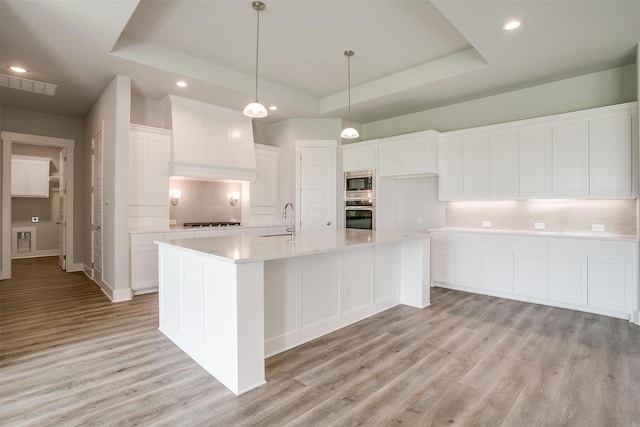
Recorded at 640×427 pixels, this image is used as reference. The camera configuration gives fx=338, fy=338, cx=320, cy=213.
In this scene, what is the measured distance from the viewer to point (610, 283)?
3725 mm

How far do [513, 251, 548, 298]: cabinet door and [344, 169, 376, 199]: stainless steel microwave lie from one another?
249 centimetres

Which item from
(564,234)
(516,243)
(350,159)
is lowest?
(516,243)

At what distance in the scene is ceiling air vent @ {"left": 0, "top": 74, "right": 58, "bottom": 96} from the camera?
4.33m

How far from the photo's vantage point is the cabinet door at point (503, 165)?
4582mm

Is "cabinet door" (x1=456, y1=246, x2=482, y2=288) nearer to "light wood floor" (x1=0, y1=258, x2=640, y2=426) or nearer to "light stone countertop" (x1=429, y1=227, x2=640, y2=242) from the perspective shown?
"light stone countertop" (x1=429, y1=227, x2=640, y2=242)

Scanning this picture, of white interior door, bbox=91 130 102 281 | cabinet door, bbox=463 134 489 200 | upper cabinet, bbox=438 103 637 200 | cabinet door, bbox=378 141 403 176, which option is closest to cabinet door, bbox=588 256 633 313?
upper cabinet, bbox=438 103 637 200

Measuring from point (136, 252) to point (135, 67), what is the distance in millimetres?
2382

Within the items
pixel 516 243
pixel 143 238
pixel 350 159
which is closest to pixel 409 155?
pixel 350 159

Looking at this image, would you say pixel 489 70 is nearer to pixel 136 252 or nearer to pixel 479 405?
pixel 479 405

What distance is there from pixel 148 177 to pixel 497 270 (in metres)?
5.07

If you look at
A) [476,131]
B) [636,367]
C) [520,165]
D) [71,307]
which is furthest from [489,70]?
[71,307]

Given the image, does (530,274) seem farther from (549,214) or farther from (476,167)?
(476,167)

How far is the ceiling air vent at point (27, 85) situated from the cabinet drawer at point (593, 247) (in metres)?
6.92

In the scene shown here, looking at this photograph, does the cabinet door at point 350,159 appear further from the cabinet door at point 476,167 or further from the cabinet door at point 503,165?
the cabinet door at point 503,165
